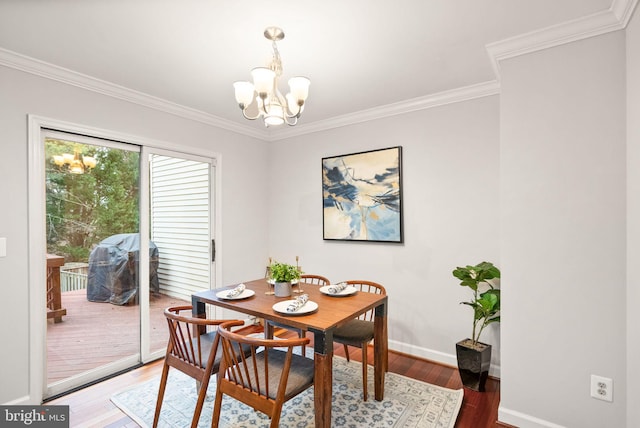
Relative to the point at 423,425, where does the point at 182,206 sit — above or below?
above

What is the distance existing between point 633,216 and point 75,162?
376cm


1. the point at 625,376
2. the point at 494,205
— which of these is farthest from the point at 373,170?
the point at 625,376

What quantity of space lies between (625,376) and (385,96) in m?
2.58

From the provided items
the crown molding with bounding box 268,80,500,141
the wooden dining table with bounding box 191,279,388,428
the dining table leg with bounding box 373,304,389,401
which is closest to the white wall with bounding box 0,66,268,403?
the crown molding with bounding box 268,80,500,141

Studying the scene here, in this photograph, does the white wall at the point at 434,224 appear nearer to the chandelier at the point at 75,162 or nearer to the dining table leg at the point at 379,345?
the dining table leg at the point at 379,345

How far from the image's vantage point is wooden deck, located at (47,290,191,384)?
2.56 meters

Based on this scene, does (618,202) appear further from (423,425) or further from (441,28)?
(423,425)

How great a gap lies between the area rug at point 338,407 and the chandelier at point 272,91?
1.97 metres

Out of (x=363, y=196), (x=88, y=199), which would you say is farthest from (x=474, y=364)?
(x=88, y=199)

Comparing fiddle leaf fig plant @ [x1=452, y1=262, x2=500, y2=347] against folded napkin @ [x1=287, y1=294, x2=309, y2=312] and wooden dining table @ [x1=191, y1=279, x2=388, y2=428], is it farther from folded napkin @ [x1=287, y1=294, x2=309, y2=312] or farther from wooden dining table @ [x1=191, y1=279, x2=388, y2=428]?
folded napkin @ [x1=287, y1=294, x2=309, y2=312]

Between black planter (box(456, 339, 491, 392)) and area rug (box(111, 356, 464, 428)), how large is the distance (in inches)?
5.6

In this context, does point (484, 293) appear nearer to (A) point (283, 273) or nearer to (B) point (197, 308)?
(A) point (283, 273)

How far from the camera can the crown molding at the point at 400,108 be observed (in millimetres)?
2795

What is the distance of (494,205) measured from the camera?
2.77 meters
